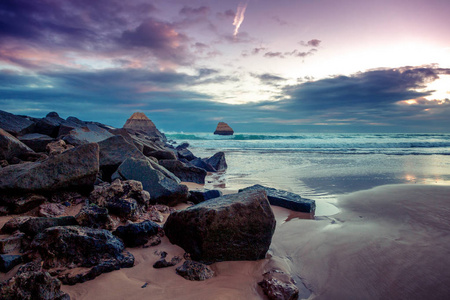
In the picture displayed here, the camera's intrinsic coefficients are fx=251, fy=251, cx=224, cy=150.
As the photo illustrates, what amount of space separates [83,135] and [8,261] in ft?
20.2

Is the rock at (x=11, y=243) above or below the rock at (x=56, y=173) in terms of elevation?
below

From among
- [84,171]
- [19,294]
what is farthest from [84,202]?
[19,294]

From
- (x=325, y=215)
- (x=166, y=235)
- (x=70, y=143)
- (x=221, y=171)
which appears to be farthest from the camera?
(x=221, y=171)

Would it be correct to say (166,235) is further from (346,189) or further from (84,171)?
(346,189)

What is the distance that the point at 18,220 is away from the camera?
2.85 m

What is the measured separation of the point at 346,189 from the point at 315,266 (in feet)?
14.7

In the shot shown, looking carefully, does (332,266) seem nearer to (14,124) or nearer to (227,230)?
(227,230)

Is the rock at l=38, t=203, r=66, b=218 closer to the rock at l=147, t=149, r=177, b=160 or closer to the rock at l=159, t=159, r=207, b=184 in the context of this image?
the rock at l=159, t=159, r=207, b=184

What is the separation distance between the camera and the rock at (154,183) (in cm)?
430

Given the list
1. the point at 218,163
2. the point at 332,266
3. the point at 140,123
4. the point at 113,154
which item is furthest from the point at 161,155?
the point at 140,123

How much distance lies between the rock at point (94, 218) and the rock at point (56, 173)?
96 centimetres

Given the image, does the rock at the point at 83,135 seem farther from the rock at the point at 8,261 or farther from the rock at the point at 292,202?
the rock at the point at 292,202

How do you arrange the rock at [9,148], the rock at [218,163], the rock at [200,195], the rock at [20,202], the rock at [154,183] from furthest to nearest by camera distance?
the rock at [218,163]
the rock at [200,195]
the rock at [9,148]
the rock at [154,183]
the rock at [20,202]

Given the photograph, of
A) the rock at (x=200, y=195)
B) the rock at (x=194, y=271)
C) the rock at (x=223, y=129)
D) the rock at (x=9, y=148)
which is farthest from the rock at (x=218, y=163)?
the rock at (x=223, y=129)
